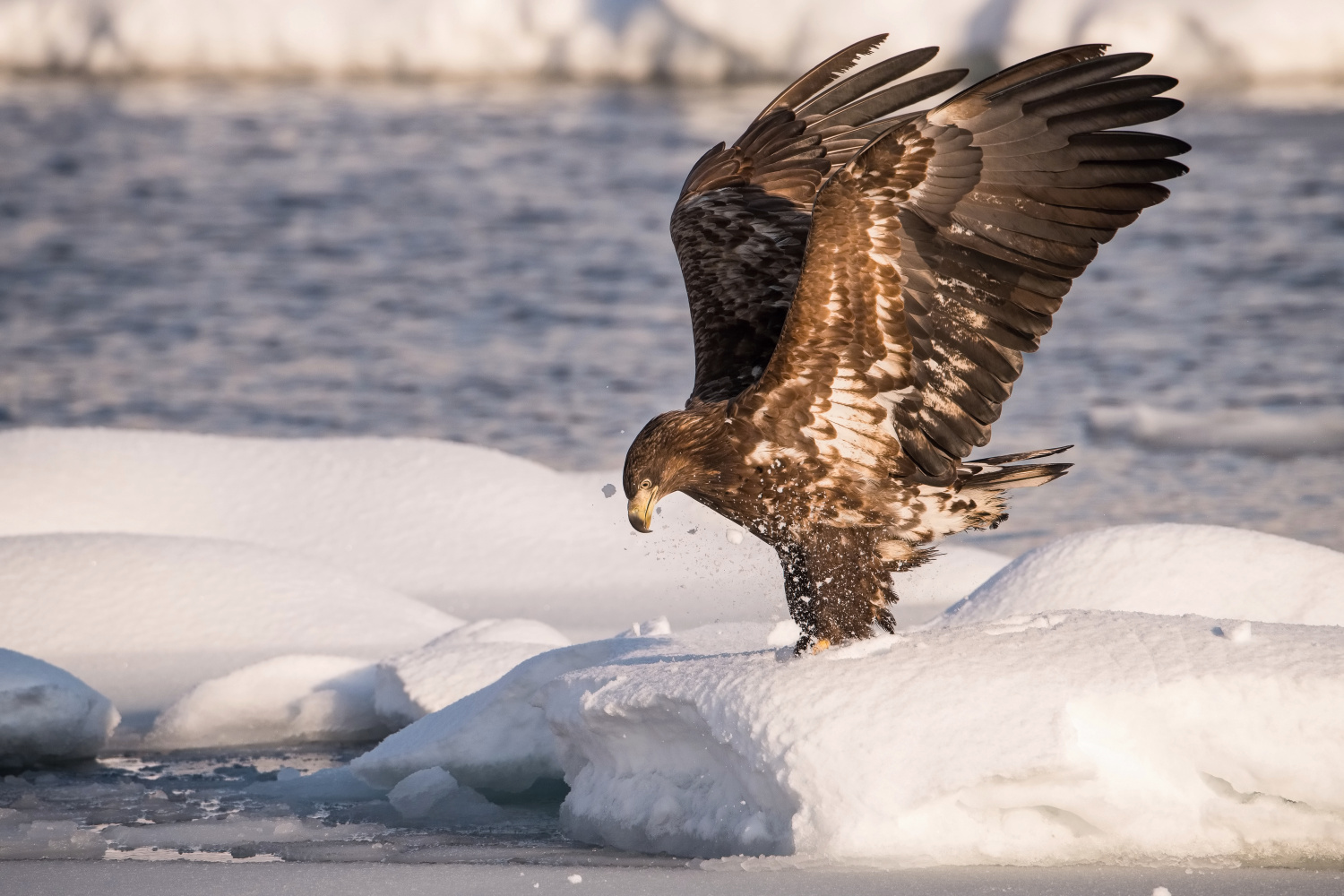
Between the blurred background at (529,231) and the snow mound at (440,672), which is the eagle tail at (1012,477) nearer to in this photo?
the snow mound at (440,672)

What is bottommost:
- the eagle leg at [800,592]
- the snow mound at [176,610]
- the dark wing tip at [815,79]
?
the snow mound at [176,610]

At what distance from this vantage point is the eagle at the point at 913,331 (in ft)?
13.3

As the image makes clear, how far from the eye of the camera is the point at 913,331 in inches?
167

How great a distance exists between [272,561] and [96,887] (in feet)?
9.54

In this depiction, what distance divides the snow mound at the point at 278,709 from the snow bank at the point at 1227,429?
6015 mm

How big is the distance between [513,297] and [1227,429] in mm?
7116

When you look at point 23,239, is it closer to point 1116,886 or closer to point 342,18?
point 342,18

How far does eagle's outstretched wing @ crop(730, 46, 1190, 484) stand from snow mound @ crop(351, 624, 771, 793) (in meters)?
0.84

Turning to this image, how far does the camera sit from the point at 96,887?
3.71 metres

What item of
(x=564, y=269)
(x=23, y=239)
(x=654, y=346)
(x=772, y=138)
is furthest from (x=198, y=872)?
(x=23, y=239)

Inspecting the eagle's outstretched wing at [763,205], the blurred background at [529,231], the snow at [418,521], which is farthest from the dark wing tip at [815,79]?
the blurred background at [529,231]

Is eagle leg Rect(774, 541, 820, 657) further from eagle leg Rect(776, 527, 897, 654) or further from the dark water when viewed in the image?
the dark water

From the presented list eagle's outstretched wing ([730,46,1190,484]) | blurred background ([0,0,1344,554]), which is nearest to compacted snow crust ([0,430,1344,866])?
eagle's outstretched wing ([730,46,1190,484])

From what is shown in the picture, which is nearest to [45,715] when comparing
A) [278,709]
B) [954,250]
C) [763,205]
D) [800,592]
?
[278,709]
